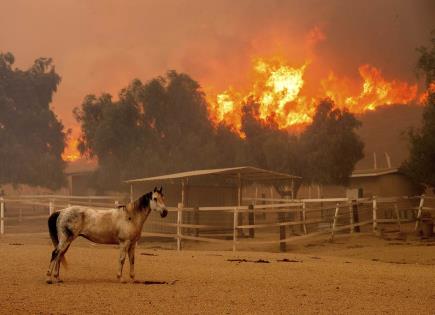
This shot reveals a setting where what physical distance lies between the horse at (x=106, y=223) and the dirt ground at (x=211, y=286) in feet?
2.48

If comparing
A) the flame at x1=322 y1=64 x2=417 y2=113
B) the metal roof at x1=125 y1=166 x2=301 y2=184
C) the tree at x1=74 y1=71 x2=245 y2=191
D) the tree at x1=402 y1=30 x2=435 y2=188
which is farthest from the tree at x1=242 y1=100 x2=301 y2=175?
the flame at x1=322 y1=64 x2=417 y2=113

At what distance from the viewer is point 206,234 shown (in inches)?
968

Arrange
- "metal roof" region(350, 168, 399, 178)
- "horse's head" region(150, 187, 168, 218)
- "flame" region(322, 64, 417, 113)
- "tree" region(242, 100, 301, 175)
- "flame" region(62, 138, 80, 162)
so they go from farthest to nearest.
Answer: "flame" region(322, 64, 417, 113)
"flame" region(62, 138, 80, 162)
"tree" region(242, 100, 301, 175)
"metal roof" region(350, 168, 399, 178)
"horse's head" region(150, 187, 168, 218)

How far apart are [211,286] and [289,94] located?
49.0m

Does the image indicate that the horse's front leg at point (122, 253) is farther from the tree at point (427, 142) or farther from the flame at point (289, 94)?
the flame at point (289, 94)

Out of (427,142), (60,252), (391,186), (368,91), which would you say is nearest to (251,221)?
(427,142)

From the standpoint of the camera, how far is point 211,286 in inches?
395

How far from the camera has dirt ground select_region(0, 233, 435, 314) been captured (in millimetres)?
7965

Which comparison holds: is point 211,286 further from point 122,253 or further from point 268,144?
point 268,144

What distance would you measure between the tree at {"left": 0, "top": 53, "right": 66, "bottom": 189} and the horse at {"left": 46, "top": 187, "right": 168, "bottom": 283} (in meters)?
44.1

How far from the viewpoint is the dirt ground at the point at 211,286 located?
7.96m

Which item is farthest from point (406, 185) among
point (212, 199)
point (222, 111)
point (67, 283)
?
point (67, 283)

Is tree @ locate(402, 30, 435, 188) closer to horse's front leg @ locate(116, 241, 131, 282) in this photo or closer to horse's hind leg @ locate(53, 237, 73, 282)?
horse's front leg @ locate(116, 241, 131, 282)

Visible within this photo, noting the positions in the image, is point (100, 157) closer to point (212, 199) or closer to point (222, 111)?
point (222, 111)
